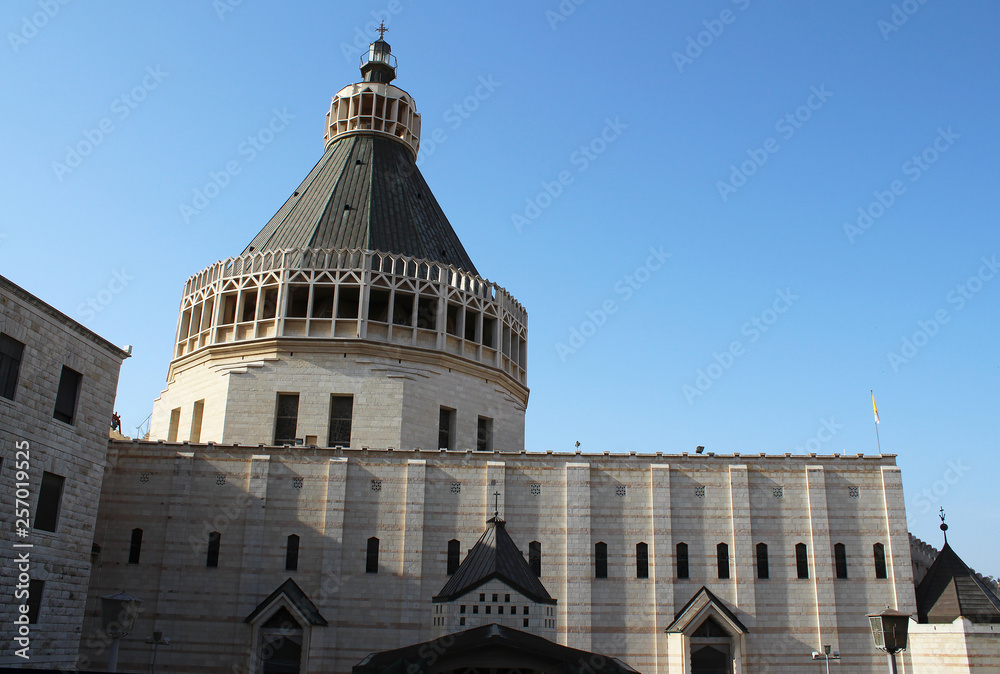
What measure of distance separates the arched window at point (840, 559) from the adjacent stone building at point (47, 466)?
26048mm

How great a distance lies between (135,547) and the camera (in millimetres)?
31203

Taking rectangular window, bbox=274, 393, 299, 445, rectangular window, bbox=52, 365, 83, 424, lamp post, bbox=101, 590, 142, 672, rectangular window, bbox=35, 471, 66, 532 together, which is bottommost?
lamp post, bbox=101, 590, 142, 672

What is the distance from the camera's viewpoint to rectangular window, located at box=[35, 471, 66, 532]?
25203 mm

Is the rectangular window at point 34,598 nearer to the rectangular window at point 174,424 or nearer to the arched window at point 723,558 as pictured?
the rectangular window at point 174,424

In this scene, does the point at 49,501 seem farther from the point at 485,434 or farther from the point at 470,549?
the point at 485,434

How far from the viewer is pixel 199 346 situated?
1533 inches

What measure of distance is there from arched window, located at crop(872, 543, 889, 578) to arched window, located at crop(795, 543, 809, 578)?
252 centimetres

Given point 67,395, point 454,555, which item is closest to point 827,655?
point 454,555

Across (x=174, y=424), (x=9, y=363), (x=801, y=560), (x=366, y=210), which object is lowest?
(x=801, y=560)

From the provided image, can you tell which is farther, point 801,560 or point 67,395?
point 801,560

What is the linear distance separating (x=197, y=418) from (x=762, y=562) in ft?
81.0

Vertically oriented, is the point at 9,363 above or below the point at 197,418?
below

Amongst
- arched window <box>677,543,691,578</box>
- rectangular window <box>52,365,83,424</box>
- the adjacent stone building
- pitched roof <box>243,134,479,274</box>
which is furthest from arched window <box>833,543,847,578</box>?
rectangular window <box>52,365,83,424</box>

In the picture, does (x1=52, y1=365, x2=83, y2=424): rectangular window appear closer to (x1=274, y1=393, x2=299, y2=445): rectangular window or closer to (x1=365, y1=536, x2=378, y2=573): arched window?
(x1=274, y1=393, x2=299, y2=445): rectangular window
